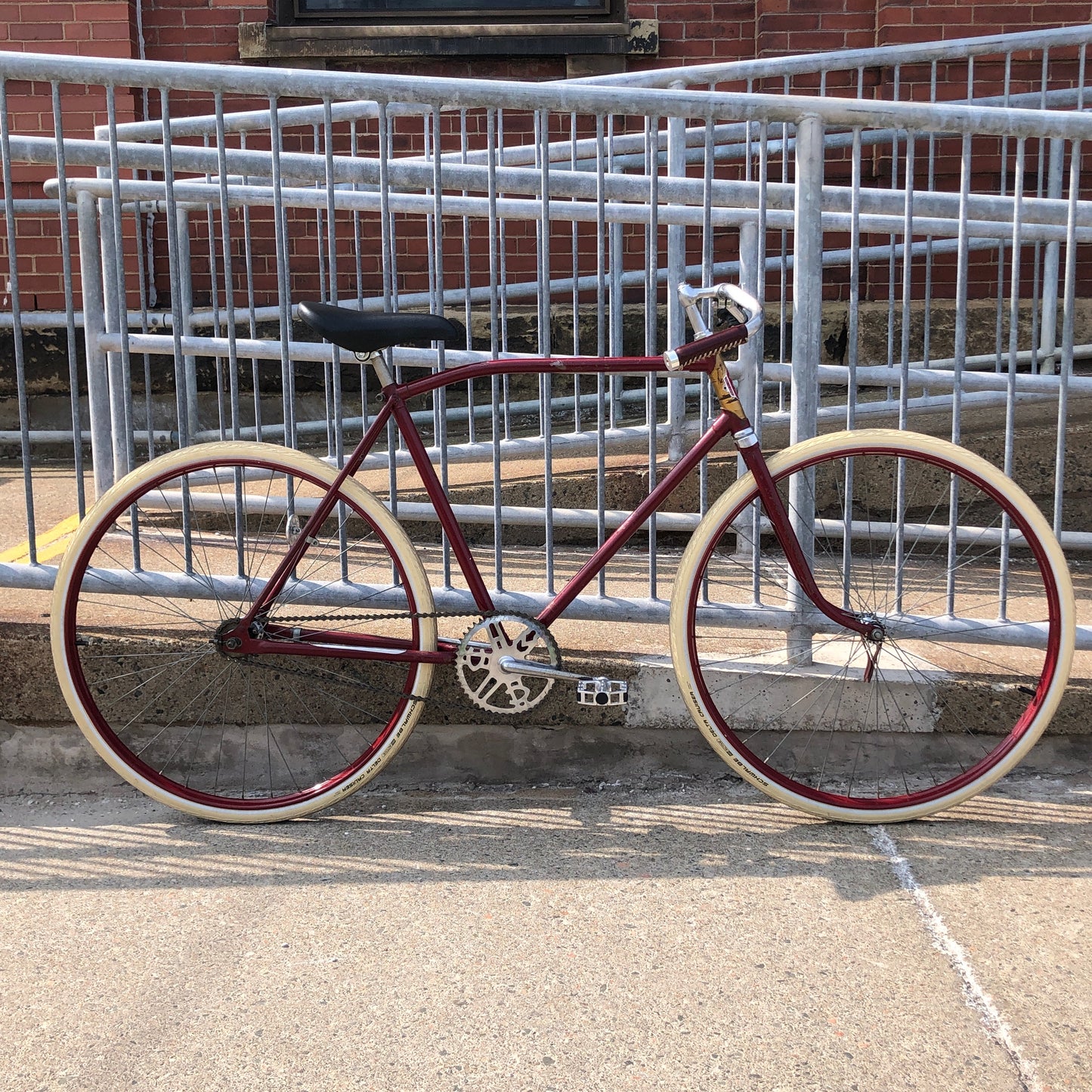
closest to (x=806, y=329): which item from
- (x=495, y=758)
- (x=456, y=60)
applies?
(x=495, y=758)

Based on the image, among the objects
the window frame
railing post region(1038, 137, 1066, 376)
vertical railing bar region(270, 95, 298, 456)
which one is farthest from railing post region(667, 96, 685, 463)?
the window frame

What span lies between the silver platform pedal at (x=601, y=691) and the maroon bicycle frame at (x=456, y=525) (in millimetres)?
185

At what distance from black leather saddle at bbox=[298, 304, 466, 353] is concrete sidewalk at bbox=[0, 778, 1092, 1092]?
1.20m

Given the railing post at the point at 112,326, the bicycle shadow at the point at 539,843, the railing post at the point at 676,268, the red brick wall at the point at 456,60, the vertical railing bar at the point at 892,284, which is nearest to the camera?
the bicycle shadow at the point at 539,843

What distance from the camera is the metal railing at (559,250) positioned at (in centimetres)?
315

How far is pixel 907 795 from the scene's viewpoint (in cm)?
308

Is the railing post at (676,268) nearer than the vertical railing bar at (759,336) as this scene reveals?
No

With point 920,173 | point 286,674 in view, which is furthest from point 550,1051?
point 920,173

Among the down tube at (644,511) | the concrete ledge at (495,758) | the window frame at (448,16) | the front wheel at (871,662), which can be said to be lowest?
the concrete ledge at (495,758)

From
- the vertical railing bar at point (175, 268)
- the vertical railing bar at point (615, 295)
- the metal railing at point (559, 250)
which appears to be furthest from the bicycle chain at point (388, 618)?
the vertical railing bar at point (615, 295)

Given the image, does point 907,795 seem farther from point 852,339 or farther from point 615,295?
point 615,295

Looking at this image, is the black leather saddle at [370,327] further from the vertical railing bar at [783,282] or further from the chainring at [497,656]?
the vertical railing bar at [783,282]

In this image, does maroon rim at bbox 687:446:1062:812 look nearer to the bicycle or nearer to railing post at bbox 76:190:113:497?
the bicycle

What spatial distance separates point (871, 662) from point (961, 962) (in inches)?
35.6
